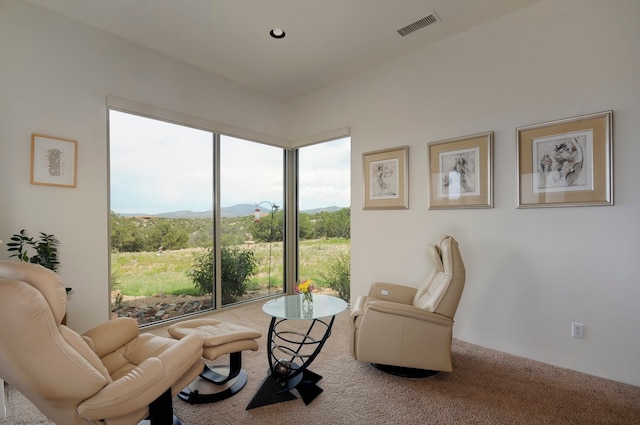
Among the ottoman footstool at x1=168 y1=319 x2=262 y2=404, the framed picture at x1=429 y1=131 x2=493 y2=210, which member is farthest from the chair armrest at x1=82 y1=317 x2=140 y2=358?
the framed picture at x1=429 y1=131 x2=493 y2=210

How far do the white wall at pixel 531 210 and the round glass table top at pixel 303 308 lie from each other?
4.23 feet

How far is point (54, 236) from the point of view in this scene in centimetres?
271

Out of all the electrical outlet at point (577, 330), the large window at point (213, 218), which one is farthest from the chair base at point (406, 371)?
the large window at point (213, 218)

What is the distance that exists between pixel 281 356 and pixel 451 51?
3430 mm

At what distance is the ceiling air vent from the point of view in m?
2.83

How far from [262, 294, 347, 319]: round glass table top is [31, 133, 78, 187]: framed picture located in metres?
2.21

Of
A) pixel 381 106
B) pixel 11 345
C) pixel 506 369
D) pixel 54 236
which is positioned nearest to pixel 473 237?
pixel 506 369

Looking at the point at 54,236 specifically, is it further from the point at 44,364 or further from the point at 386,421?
the point at 386,421

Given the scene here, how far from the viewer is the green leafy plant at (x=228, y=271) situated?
12.5 feet

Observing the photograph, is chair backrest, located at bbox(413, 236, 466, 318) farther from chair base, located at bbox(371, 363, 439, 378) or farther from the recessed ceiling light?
the recessed ceiling light

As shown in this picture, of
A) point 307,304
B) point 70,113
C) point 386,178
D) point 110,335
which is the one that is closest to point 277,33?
point 386,178

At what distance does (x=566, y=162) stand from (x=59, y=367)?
136 inches

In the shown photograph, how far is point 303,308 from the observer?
2357 mm

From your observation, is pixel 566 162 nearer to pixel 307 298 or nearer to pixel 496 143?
pixel 496 143
